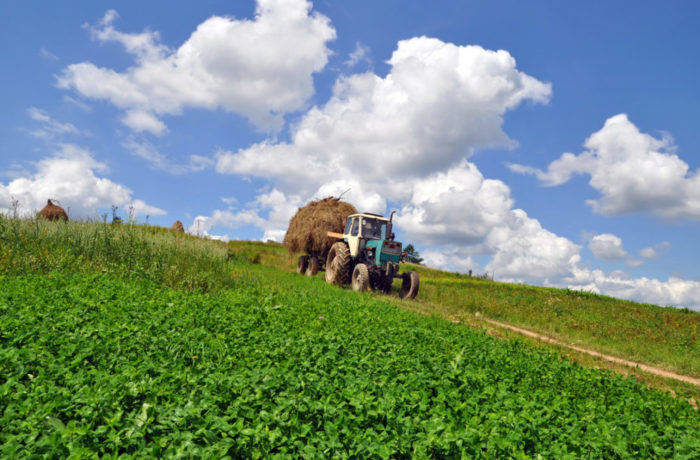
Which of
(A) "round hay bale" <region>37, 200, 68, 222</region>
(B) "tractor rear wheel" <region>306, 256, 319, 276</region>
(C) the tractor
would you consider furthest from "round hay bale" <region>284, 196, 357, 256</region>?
(A) "round hay bale" <region>37, 200, 68, 222</region>

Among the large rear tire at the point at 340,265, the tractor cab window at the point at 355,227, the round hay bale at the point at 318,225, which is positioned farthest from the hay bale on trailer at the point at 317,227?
the large rear tire at the point at 340,265

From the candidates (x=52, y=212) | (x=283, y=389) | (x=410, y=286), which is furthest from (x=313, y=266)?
(x=283, y=389)

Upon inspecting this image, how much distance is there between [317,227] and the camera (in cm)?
1856

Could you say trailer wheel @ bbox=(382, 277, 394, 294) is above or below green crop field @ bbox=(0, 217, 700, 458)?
above

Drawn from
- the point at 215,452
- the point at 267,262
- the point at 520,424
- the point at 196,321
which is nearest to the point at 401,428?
the point at 520,424

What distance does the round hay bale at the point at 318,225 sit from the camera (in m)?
18.5

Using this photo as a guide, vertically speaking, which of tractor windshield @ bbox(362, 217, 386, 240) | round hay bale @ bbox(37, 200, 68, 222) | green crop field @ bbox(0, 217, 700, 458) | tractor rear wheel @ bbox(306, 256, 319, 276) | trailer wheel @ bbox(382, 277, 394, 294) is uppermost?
tractor windshield @ bbox(362, 217, 386, 240)

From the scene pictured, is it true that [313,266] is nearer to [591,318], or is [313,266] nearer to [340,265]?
[340,265]

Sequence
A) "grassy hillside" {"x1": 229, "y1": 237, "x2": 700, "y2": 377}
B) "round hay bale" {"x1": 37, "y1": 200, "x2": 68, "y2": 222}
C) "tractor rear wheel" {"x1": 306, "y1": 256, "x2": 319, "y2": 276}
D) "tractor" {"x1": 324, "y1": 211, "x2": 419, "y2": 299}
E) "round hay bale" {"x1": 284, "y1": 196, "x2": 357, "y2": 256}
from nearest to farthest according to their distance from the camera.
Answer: "grassy hillside" {"x1": 229, "y1": 237, "x2": 700, "y2": 377} → "tractor" {"x1": 324, "y1": 211, "x2": 419, "y2": 299} → "round hay bale" {"x1": 284, "y1": 196, "x2": 357, "y2": 256} → "tractor rear wheel" {"x1": 306, "y1": 256, "x2": 319, "y2": 276} → "round hay bale" {"x1": 37, "y1": 200, "x2": 68, "y2": 222}

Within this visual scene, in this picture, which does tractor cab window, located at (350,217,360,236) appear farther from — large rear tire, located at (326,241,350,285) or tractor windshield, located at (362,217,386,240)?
large rear tire, located at (326,241,350,285)

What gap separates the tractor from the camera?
14.9 meters

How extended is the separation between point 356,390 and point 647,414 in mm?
3972

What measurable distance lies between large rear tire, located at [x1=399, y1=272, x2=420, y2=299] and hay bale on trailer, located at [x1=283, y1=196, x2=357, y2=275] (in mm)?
4319

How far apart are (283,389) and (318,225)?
572 inches
